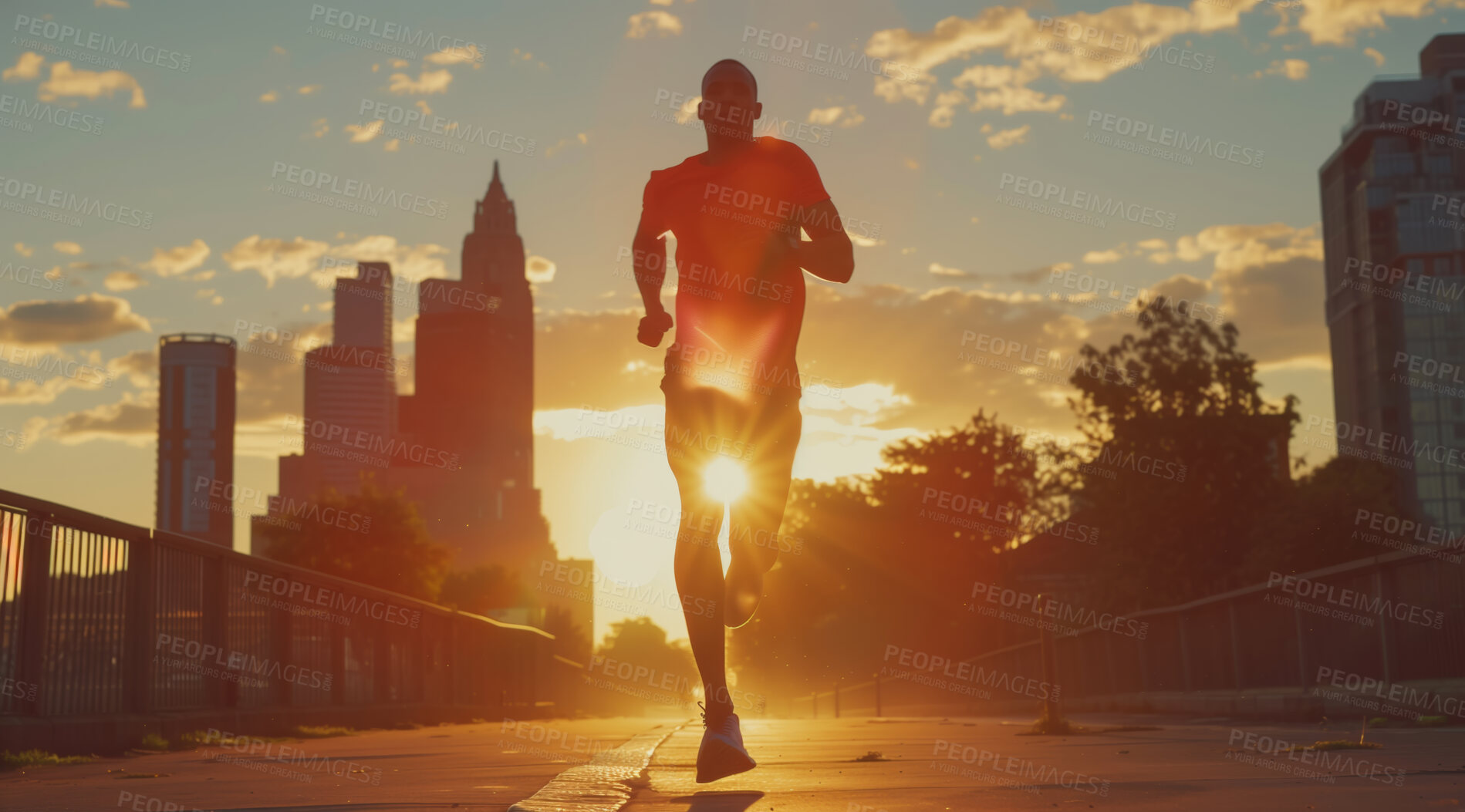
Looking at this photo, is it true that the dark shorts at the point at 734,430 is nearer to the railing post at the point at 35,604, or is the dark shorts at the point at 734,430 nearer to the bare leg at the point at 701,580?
the bare leg at the point at 701,580

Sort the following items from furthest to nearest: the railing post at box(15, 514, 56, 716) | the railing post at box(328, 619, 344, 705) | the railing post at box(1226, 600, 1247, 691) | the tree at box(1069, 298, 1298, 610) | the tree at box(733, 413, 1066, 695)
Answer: the tree at box(733, 413, 1066, 695), the tree at box(1069, 298, 1298, 610), the railing post at box(1226, 600, 1247, 691), the railing post at box(328, 619, 344, 705), the railing post at box(15, 514, 56, 716)

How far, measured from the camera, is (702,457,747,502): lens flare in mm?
4539

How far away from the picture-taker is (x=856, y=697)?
61.8 meters

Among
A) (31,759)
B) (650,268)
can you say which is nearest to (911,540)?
(31,759)

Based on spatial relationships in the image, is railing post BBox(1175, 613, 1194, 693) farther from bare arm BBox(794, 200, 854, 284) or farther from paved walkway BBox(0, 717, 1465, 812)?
bare arm BBox(794, 200, 854, 284)

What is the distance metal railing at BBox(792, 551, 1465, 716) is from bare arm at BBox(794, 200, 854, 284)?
871cm

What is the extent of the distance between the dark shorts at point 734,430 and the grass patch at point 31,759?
4070 mm

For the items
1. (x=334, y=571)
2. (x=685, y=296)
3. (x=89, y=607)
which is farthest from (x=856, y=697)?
(x=685, y=296)

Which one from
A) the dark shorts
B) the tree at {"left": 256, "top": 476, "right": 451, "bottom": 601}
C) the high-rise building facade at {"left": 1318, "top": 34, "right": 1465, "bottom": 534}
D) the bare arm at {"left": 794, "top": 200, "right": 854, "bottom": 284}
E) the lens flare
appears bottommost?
the lens flare

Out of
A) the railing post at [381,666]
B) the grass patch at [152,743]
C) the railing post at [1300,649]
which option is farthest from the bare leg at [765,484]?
the railing post at [381,666]

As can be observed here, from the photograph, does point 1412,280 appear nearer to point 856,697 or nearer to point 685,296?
point 856,697

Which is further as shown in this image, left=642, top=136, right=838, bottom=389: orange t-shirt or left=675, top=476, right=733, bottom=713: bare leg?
left=642, top=136, right=838, bottom=389: orange t-shirt

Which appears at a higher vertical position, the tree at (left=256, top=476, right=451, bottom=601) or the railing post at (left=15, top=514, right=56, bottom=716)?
the tree at (left=256, top=476, right=451, bottom=601)

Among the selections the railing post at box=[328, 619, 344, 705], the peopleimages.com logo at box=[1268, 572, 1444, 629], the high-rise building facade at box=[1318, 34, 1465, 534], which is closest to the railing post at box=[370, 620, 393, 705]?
the railing post at box=[328, 619, 344, 705]
